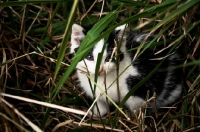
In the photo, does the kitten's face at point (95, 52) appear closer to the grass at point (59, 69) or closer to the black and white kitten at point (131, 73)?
the black and white kitten at point (131, 73)

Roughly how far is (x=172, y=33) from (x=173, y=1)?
784mm

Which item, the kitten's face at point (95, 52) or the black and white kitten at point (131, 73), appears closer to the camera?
the kitten's face at point (95, 52)

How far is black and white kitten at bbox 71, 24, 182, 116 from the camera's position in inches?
80.7

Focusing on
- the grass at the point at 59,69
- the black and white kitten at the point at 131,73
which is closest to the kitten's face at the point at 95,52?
the black and white kitten at the point at 131,73

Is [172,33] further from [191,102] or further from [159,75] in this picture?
[191,102]

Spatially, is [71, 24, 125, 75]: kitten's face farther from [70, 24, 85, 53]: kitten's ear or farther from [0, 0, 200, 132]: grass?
[0, 0, 200, 132]: grass

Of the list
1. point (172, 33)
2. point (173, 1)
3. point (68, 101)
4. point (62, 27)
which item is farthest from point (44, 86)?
point (173, 1)

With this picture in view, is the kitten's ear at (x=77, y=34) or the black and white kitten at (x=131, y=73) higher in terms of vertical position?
the kitten's ear at (x=77, y=34)

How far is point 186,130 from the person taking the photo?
75.2 inches

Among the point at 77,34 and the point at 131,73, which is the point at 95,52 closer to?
the point at 77,34

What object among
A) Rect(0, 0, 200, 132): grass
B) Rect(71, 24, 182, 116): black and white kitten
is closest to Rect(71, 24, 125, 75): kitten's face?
Rect(71, 24, 182, 116): black and white kitten

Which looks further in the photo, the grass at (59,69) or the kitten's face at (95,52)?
the grass at (59,69)

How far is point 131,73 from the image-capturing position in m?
2.16

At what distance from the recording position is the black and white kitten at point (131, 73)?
2.05m
